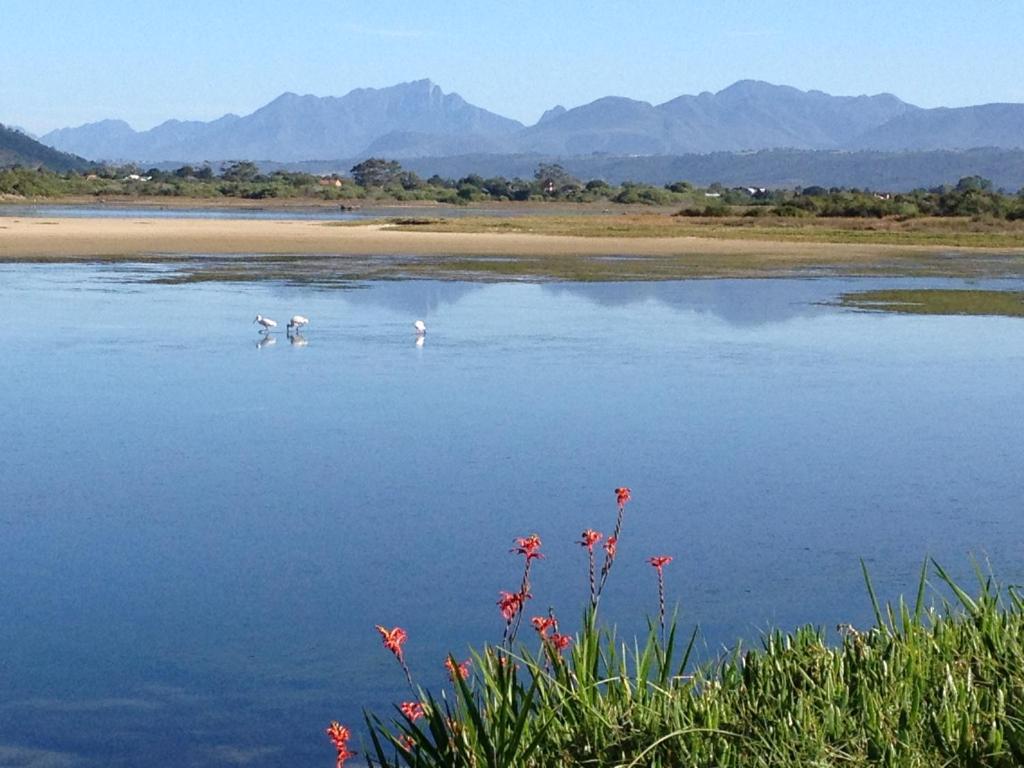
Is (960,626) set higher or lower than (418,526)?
higher

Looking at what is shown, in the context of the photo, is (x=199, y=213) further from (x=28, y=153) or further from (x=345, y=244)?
(x=28, y=153)

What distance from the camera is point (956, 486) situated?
872 cm

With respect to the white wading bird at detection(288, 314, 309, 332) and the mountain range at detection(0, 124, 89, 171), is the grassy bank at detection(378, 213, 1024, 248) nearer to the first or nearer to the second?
the white wading bird at detection(288, 314, 309, 332)

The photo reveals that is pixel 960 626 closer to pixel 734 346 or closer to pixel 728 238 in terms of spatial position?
pixel 734 346

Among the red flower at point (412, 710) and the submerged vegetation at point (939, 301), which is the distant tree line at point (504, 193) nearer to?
the submerged vegetation at point (939, 301)

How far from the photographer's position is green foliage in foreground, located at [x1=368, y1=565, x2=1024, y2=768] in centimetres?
359

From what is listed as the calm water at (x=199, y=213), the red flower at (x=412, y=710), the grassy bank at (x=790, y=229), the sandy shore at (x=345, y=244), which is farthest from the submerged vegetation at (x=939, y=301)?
the calm water at (x=199, y=213)

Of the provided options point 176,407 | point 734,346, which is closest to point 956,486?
point 176,407

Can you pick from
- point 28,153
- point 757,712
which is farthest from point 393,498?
point 28,153

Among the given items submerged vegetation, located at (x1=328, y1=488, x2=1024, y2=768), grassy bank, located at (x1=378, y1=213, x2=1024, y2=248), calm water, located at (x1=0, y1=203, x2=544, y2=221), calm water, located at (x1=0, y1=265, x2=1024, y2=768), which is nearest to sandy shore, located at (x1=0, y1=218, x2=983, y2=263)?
grassy bank, located at (x1=378, y1=213, x2=1024, y2=248)

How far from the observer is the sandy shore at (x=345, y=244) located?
32062 millimetres

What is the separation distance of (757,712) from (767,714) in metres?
0.03

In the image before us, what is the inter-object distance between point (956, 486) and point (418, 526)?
3018 mm

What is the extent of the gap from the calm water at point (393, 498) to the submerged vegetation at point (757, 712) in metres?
1.36
